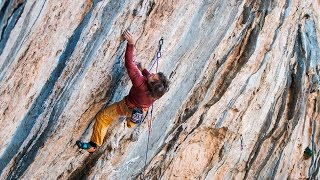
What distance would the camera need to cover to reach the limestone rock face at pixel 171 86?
28.9ft

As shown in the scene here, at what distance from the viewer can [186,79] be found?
11.0 meters

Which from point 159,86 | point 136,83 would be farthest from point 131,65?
point 159,86

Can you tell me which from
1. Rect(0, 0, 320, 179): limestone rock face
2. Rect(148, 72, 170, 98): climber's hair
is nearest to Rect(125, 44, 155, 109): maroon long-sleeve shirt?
Rect(148, 72, 170, 98): climber's hair

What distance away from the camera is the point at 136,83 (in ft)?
28.0

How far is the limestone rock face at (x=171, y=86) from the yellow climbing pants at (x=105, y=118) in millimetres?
378

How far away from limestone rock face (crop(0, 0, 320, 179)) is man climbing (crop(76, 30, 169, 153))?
44 cm

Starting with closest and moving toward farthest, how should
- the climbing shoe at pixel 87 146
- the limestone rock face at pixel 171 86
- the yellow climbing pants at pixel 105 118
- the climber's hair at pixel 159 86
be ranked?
the climber's hair at pixel 159 86 → the limestone rock face at pixel 171 86 → the yellow climbing pants at pixel 105 118 → the climbing shoe at pixel 87 146

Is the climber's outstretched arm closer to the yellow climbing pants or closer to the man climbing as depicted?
the man climbing

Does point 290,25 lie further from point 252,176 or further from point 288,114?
point 252,176

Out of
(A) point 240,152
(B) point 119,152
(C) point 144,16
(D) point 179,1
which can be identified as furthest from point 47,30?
(A) point 240,152

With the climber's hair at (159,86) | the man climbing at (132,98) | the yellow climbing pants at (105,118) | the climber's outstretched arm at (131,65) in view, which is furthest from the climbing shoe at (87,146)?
the climber's hair at (159,86)

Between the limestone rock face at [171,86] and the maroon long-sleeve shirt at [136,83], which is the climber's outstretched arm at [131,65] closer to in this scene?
the maroon long-sleeve shirt at [136,83]

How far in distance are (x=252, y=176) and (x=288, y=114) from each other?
2083 millimetres

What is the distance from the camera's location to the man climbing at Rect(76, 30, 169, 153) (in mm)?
8391
